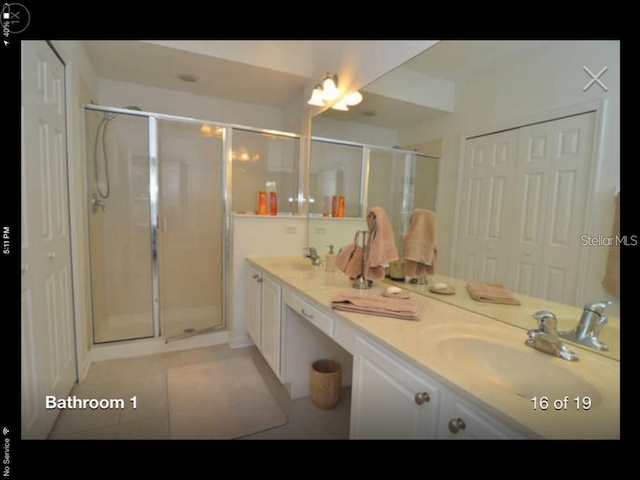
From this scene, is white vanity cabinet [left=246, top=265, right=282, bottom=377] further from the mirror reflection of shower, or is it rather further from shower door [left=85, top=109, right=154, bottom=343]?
the mirror reflection of shower

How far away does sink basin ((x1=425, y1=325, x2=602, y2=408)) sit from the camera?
2.47ft

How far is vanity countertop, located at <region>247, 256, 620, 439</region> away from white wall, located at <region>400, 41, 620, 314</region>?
195mm

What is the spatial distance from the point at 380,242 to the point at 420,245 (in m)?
0.19

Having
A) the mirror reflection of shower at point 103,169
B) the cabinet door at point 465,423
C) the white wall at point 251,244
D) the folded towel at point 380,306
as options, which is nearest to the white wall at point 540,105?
the folded towel at point 380,306

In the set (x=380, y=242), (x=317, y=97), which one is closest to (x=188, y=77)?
(x=317, y=97)

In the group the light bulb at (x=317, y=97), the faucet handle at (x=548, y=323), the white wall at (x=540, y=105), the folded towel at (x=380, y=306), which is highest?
the light bulb at (x=317, y=97)

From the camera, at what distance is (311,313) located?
1.36 meters

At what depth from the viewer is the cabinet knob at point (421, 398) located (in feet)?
2.44

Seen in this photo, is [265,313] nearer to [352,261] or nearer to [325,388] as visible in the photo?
[325,388]

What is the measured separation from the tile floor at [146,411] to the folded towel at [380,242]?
0.88 meters

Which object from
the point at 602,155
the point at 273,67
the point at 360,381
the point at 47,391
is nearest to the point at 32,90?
the point at 47,391

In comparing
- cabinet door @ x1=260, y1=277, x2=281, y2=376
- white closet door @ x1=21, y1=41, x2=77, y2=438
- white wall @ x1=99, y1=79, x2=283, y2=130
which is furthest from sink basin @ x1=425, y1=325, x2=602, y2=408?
white wall @ x1=99, y1=79, x2=283, y2=130

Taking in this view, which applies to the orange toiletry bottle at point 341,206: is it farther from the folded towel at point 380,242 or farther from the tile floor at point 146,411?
the tile floor at point 146,411
